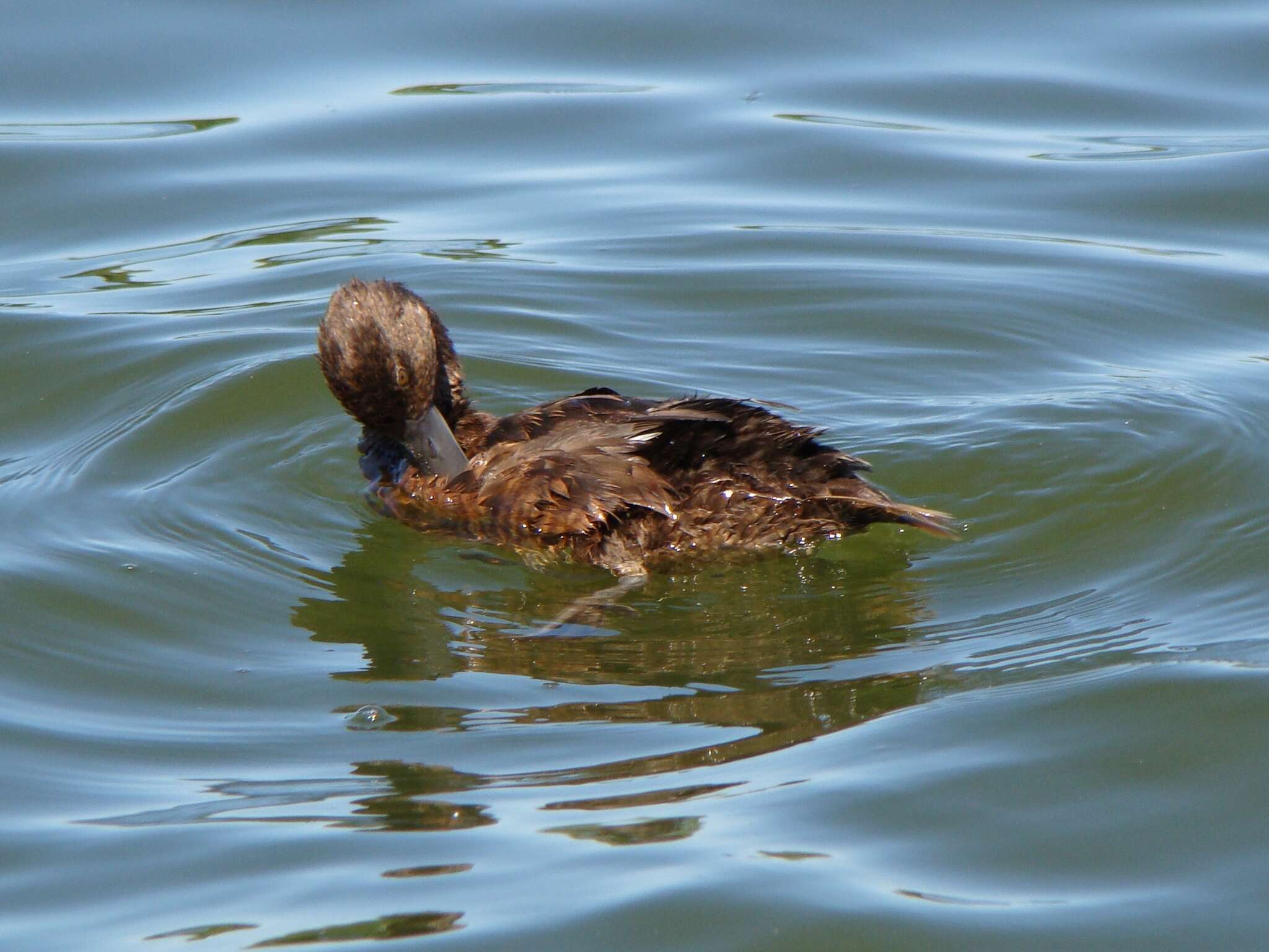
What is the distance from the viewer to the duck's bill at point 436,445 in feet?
22.5

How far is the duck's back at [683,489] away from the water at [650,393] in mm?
189

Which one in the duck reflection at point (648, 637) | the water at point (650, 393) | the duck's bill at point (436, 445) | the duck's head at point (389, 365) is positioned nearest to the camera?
the water at point (650, 393)

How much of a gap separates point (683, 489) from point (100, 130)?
707 centimetres

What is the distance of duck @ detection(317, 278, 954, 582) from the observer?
21.0ft

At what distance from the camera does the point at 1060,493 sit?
22.8 ft

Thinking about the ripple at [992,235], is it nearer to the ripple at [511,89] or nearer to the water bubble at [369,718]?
the ripple at [511,89]

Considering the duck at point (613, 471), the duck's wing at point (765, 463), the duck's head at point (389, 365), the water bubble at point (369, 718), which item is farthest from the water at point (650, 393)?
the duck's head at point (389, 365)

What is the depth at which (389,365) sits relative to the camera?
6.70 m

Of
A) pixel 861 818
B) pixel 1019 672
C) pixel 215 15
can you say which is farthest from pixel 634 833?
pixel 215 15

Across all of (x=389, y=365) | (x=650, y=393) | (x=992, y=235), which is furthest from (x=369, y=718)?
(x=992, y=235)

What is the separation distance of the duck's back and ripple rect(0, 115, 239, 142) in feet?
→ 21.0

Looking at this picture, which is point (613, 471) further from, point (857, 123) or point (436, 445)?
point (857, 123)

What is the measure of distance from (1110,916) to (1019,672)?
1329 millimetres

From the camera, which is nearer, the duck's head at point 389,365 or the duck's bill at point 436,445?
the duck's head at point 389,365
